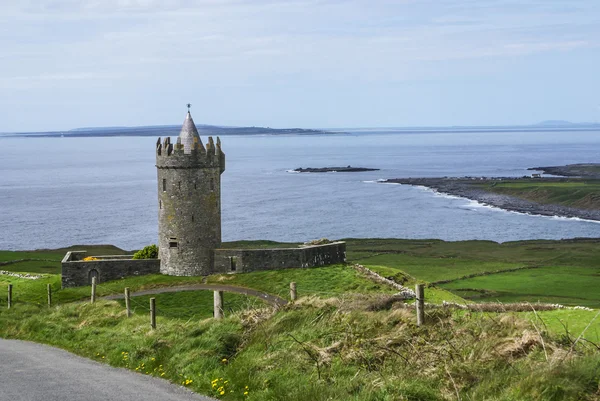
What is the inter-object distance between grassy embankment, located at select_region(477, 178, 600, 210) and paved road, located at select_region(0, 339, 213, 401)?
135844 mm

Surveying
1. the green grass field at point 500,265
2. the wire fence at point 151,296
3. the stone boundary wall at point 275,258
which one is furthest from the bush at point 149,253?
the green grass field at point 500,265

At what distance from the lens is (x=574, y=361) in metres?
15.0

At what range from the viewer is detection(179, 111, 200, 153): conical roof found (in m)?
44.3

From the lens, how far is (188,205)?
43.6 metres

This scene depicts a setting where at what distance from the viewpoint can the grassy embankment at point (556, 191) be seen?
149 m

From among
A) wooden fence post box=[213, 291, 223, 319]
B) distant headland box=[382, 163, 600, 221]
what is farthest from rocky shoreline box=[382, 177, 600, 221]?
wooden fence post box=[213, 291, 223, 319]

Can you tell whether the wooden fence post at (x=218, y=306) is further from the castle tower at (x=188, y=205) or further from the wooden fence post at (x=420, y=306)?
the castle tower at (x=188, y=205)

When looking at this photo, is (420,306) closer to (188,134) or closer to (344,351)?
(344,351)

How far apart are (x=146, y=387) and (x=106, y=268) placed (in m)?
27.8

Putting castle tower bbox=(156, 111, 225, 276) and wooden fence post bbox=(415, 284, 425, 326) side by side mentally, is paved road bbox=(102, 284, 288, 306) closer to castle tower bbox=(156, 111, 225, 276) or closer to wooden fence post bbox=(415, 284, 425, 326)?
castle tower bbox=(156, 111, 225, 276)

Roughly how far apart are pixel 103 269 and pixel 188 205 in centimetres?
621

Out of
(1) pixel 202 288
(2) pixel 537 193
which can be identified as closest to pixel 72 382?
(1) pixel 202 288

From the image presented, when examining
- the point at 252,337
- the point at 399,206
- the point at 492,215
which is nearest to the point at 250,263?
the point at 252,337

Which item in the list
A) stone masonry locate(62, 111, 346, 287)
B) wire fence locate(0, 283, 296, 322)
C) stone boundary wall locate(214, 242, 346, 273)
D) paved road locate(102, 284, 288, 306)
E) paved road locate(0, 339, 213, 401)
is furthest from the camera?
stone masonry locate(62, 111, 346, 287)
